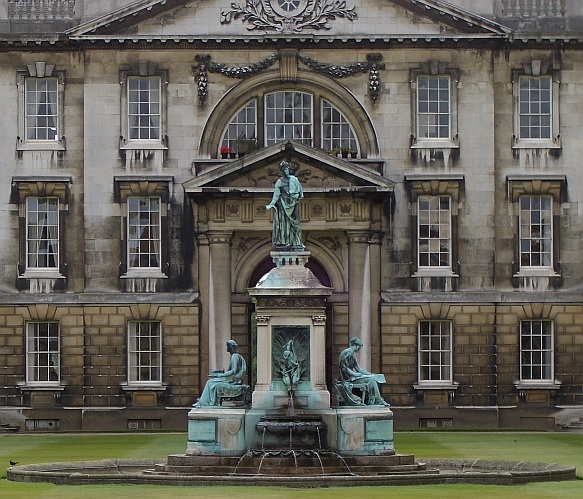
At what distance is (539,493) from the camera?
3834 cm

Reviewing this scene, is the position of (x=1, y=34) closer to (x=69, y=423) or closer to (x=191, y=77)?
(x=191, y=77)

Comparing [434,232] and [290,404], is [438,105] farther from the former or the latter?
[290,404]

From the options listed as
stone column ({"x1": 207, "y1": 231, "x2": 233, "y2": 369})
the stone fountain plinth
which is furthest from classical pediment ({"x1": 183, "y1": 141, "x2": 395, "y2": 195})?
the stone fountain plinth

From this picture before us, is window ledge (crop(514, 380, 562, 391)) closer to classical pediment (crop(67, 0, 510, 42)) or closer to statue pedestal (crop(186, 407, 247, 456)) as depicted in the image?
classical pediment (crop(67, 0, 510, 42))

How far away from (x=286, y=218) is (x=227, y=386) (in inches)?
148

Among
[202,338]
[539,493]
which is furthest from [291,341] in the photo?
[202,338]

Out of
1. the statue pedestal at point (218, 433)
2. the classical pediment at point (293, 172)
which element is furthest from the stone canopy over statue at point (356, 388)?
the classical pediment at point (293, 172)

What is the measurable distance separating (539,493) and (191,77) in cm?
2895

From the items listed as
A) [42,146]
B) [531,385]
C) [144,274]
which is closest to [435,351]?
[531,385]

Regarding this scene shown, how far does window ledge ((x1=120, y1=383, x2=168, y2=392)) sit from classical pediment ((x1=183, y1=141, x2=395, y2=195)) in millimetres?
5758

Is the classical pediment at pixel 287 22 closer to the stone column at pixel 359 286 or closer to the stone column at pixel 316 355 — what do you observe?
the stone column at pixel 359 286

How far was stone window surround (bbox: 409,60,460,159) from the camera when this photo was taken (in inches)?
2554

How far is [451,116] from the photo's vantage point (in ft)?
213

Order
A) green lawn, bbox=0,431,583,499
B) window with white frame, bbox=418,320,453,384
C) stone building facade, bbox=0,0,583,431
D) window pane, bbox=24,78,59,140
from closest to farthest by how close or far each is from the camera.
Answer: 1. green lawn, bbox=0,431,583,499
2. stone building facade, bbox=0,0,583,431
3. window with white frame, bbox=418,320,453,384
4. window pane, bbox=24,78,59,140
